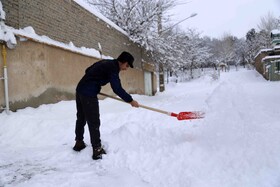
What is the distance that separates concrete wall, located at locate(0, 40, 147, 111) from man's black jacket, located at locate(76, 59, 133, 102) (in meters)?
2.51

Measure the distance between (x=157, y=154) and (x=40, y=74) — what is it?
4.32 meters

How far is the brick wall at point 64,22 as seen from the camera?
21.7 ft

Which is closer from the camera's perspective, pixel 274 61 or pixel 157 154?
pixel 157 154

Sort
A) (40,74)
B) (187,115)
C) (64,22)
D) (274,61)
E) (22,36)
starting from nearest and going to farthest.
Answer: (187,115), (22,36), (40,74), (64,22), (274,61)

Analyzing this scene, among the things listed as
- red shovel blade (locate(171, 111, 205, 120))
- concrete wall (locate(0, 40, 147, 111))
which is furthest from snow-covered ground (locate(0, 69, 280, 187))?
concrete wall (locate(0, 40, 147, 111))

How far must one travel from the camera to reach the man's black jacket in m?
4.17

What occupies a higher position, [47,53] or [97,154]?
[47,53]

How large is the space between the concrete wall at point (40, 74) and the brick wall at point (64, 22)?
46 centimetres

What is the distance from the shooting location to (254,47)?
4916 centimetres

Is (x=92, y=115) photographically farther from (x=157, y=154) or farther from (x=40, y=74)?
(x=40, y=74)

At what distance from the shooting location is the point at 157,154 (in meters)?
3.96

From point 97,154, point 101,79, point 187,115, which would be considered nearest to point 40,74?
point 101,79

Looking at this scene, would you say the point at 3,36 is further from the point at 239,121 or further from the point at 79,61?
the point at 239,121

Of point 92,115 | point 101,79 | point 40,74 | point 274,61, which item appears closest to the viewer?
point 92,115
